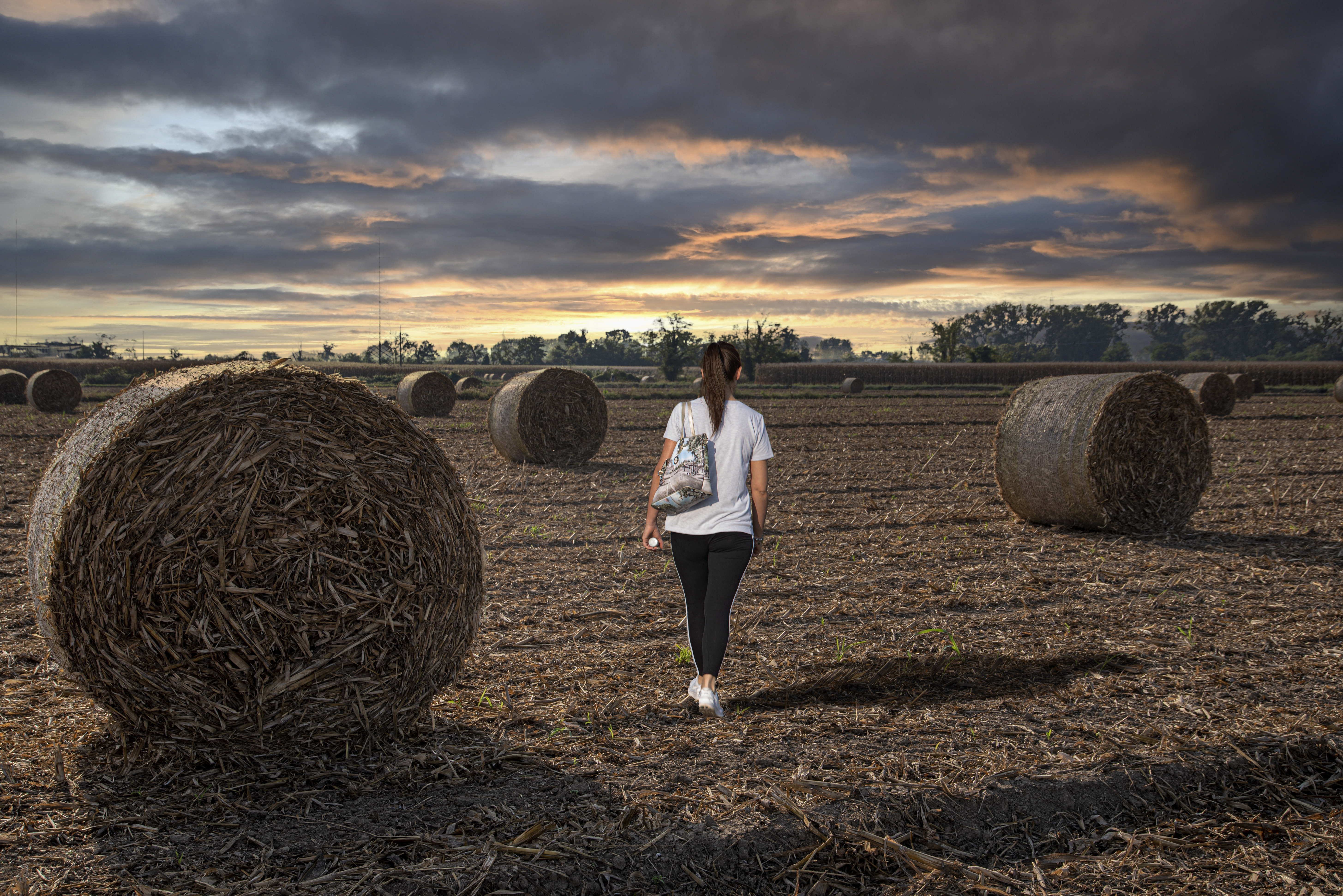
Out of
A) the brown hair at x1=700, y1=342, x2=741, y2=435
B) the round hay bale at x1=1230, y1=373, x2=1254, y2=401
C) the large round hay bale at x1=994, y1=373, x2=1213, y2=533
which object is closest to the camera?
the brown hair at x1=700, y1=342, x2=741, y2=435

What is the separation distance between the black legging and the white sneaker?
0.12 m

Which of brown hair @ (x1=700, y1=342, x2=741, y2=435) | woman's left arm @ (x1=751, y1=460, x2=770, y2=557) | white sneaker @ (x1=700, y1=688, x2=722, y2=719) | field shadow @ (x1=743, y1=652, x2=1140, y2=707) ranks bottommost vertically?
field shadow @ (x1=743, y1=652, x2=1140, y2=707)

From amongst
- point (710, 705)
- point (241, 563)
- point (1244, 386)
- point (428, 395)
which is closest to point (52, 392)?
point (428, 395)

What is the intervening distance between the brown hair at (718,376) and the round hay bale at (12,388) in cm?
3799


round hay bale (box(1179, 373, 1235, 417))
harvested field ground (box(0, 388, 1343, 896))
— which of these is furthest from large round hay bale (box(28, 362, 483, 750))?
round hay bale (box(1179, 373, 1235, 417))

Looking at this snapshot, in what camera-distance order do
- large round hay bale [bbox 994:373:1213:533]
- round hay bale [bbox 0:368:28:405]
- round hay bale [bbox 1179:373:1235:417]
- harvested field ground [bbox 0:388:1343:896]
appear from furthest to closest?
1. round hay bale [bbox 0:368:28:405]
2. round hay bale [bbox 1179:373:1235:417]
3. large round hay bale [bbox 994:373:1213:533]
4. harvested field ground [bbox 0:388:1343:896]

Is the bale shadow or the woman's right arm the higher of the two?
the woman's right arm

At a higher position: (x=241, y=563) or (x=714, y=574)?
(x=241, y=563)

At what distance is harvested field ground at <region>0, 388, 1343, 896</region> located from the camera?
3797 mm

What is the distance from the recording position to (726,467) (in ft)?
17.5

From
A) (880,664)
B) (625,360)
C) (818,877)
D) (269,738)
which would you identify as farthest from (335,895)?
(625,360)

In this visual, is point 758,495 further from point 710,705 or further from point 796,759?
point 796,759

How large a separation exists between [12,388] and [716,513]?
39305mm

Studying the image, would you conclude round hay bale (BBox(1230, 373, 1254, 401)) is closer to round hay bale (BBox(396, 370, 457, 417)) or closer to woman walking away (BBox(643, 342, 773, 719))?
round hay bale (BBox(396, 370, 457, 417))
